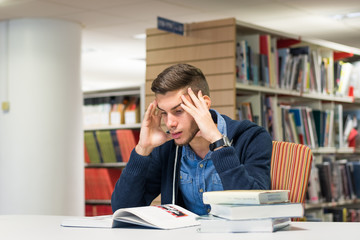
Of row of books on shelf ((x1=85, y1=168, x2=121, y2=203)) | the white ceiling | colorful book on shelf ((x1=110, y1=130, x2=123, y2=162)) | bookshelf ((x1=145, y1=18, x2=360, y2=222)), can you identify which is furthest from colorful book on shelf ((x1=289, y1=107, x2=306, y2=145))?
row of books on shelf ((x1=85, y1=168, x2=121, y2=203))

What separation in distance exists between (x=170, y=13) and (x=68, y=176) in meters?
1.93

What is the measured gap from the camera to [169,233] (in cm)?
155

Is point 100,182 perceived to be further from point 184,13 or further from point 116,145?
point 184,13

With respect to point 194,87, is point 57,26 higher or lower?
higher

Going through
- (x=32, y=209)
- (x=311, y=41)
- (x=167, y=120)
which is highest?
(x=311, y=41)

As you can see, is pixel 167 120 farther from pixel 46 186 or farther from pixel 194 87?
pixel 46 186

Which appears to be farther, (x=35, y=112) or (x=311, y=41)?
(x=35, y=112)

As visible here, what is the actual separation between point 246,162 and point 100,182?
3.75m

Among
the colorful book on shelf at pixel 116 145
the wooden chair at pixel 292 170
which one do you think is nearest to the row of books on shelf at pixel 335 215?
the colorful book on shelf at pixel 116 145

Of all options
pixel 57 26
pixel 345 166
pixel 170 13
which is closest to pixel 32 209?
pixel 57 26

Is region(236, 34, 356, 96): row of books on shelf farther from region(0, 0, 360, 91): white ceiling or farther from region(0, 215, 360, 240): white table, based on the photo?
region(0, 215, 360, 240): white table

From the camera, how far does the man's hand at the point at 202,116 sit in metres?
2.05

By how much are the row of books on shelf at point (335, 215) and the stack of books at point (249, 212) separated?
3323mm

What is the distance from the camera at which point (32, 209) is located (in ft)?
19.2
